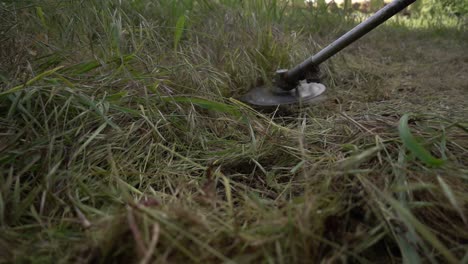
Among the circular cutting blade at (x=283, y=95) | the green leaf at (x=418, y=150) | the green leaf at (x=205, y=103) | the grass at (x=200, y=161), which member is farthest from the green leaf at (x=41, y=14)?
the green leaf at (x=418, y=150)

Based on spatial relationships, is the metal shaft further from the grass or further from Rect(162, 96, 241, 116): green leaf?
Rect(162, 96, 241, 116): green leaf

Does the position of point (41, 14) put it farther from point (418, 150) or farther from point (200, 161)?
point (418, 150)

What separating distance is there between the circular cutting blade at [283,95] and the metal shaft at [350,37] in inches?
2.6

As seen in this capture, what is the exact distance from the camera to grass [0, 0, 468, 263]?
0.58 meters

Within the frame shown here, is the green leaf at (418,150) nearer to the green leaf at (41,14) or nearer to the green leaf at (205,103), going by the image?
the green leaf at (205,103)

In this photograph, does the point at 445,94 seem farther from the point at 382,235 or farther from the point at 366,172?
the point at 382,235

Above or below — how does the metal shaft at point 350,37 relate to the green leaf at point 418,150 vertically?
above

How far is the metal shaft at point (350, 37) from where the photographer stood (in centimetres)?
123

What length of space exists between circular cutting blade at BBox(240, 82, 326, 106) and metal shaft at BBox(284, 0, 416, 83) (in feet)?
0.22

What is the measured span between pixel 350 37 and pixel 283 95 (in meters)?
0.39

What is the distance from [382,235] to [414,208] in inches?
4.4

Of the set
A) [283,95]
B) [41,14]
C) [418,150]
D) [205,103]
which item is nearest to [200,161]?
[205,103]

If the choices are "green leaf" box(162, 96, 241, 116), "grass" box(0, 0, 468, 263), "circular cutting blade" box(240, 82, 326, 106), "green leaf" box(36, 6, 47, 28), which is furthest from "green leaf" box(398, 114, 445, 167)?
"green leaf" box(36, 6, 47, 28)

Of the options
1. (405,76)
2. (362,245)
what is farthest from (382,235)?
(405,76)
